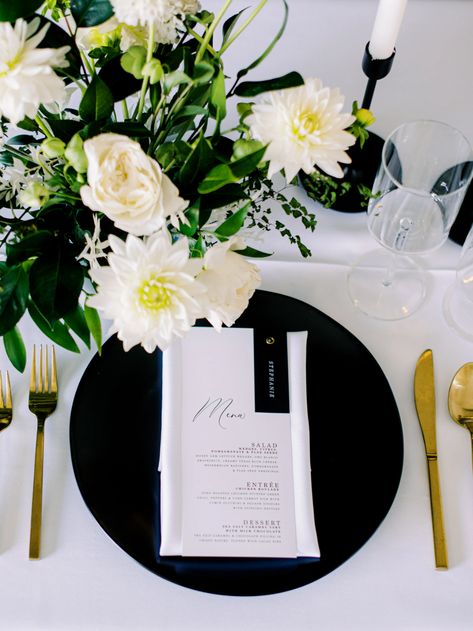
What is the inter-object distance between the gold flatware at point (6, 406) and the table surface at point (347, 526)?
0.01m

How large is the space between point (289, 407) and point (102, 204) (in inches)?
15.9

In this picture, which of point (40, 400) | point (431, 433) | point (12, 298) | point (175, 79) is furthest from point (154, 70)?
point (431, 433)

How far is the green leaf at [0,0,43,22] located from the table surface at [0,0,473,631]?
45 cm

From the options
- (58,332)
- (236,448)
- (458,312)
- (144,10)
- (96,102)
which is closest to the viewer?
(144,10)

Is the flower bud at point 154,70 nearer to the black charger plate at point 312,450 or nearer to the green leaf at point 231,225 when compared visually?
the green leaf at point 231,225

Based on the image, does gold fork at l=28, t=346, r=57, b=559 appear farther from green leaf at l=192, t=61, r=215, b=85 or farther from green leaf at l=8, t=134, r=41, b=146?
green leaf at l=192, t=61, r=215, b=85

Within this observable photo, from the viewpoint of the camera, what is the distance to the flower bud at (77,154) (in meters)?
0.50

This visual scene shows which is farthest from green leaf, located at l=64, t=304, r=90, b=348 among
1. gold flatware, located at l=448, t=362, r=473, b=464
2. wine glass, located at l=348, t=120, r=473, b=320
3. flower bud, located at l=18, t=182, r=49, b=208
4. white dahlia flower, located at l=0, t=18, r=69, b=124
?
gold flatware, located at l=448, t=362, r=473, b=464

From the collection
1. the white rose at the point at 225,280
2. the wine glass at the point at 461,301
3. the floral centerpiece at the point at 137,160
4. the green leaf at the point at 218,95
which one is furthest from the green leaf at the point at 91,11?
the wine glass at the point at 461,301

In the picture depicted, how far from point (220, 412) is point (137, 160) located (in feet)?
1.25

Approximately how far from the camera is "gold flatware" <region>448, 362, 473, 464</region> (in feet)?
2.73

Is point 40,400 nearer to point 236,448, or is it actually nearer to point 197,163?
point 236,448

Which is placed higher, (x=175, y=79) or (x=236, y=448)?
(x=175, y=79)

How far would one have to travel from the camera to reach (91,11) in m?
0.54
